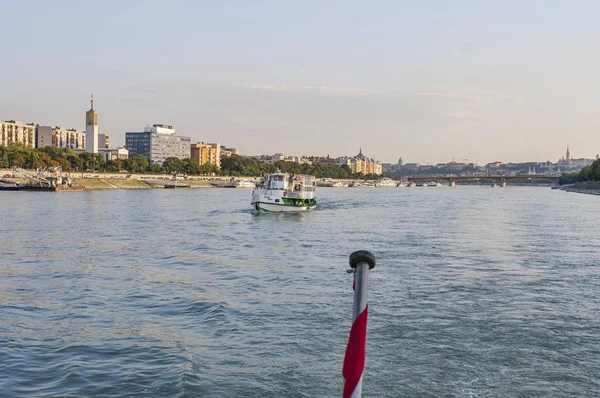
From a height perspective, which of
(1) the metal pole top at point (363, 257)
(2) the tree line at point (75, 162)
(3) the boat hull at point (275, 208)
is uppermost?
(2) the tree line at point (75, 162)

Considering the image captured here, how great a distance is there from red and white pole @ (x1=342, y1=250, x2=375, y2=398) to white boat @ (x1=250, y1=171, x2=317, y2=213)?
5310 centimetres

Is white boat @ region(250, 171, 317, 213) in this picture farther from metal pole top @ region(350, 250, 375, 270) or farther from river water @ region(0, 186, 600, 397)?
metal pole top @ region(350, 250, 375, 270)

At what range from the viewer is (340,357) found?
12.1 meters

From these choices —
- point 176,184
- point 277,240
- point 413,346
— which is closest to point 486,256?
point 277,240

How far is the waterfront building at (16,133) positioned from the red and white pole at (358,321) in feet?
615

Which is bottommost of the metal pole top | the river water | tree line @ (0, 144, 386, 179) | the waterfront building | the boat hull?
the river water

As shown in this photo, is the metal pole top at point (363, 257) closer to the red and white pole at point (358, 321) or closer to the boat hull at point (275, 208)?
the red and white pole at point (358, 321)

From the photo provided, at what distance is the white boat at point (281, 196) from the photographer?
190 ft

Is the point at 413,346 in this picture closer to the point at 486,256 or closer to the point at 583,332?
the point at 583,332

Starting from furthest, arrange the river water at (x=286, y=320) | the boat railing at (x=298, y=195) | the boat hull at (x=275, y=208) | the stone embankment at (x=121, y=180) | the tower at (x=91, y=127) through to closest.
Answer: the tower at (x=91, y=127), the stone embankment at (x=121, y=180), the boat railing at (x=298, y=195), the boat hull at (x=275, y=208), the river water at (x=286, y=320)

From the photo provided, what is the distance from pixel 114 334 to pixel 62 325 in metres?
1.56

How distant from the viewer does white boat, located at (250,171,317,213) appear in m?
57.9

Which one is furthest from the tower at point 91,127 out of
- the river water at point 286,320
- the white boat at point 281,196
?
the river water at point 286,320

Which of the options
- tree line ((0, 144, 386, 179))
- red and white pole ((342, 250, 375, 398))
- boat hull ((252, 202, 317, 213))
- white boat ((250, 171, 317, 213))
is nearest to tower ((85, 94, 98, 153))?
tree line ((0, 144, 386, 179))
